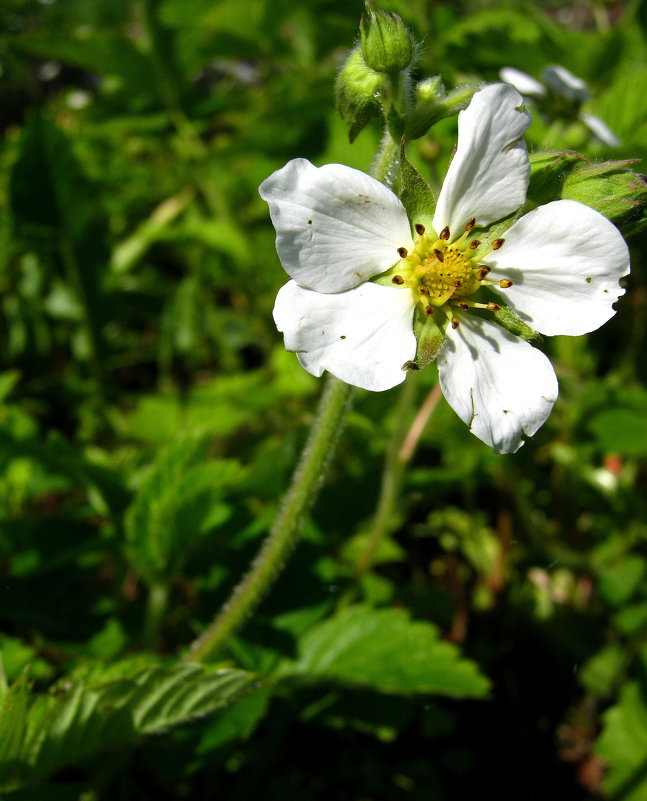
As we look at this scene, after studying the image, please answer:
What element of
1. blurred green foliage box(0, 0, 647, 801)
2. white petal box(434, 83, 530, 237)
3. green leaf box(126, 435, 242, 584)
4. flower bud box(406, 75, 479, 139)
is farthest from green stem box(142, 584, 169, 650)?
flower bud box(406, 75, 479, 139)

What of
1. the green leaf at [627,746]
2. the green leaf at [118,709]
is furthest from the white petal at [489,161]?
the green leaf at [627,746]

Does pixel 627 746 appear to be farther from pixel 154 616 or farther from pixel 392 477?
pixel 154 616

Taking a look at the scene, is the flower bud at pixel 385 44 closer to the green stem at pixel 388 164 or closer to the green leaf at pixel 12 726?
the green stem at pixel 388 164

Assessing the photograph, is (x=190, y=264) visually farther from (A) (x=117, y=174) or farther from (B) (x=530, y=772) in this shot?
(B) (x=530, y=772)

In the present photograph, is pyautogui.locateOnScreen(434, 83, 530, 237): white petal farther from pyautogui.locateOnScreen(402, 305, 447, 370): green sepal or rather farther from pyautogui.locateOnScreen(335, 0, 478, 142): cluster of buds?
pyautogui.locateOnScreen(402, 305, 447, 370): green sepal

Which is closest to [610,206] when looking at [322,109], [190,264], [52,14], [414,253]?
[414,253]

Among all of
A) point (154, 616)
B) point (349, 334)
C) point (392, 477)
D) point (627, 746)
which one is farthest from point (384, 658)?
point (627, 746)

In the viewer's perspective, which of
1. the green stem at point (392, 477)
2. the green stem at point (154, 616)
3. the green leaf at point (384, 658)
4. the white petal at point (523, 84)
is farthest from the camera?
the white petal at point (523, 84)
